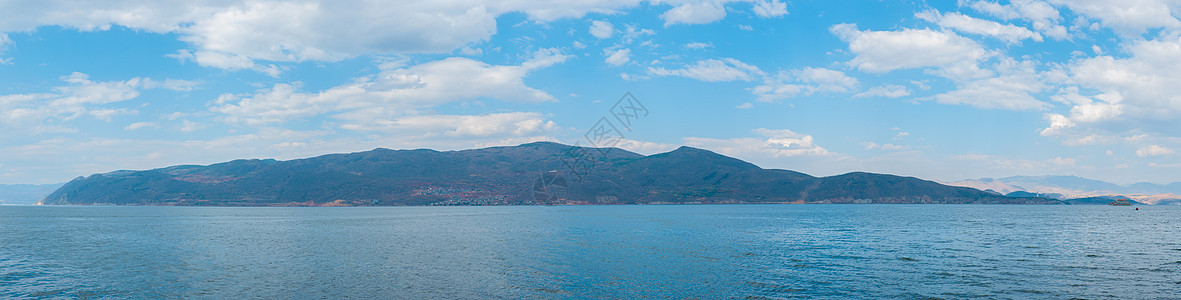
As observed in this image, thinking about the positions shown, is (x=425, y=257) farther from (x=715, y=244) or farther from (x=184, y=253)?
(x=715, y=244)

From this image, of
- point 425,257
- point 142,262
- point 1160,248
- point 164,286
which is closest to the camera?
point 164,286

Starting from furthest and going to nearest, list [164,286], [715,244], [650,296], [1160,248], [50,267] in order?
1. [715,244]
2. [1160,248]
3. [50,267]
4. [164,286]
5. [650,296]

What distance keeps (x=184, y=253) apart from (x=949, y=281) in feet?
315

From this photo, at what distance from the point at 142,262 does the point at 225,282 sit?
2485 centimetres

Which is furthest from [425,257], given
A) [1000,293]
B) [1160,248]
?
[1160,248]

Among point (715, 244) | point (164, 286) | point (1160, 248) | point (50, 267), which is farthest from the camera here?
point (715, 244)

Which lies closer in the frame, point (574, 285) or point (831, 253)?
point (574, 285)

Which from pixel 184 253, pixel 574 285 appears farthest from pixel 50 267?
pixel 574 285

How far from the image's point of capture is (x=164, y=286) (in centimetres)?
5691

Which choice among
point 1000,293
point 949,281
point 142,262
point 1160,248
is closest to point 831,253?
point 949,281

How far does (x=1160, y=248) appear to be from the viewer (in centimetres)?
9300

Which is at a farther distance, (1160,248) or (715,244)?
(715,244)

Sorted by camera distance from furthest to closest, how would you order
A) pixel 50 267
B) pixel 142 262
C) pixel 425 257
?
pixel 425 257
pixel 142 262
pixel 50 267

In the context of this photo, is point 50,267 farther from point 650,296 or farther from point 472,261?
point 650,296
